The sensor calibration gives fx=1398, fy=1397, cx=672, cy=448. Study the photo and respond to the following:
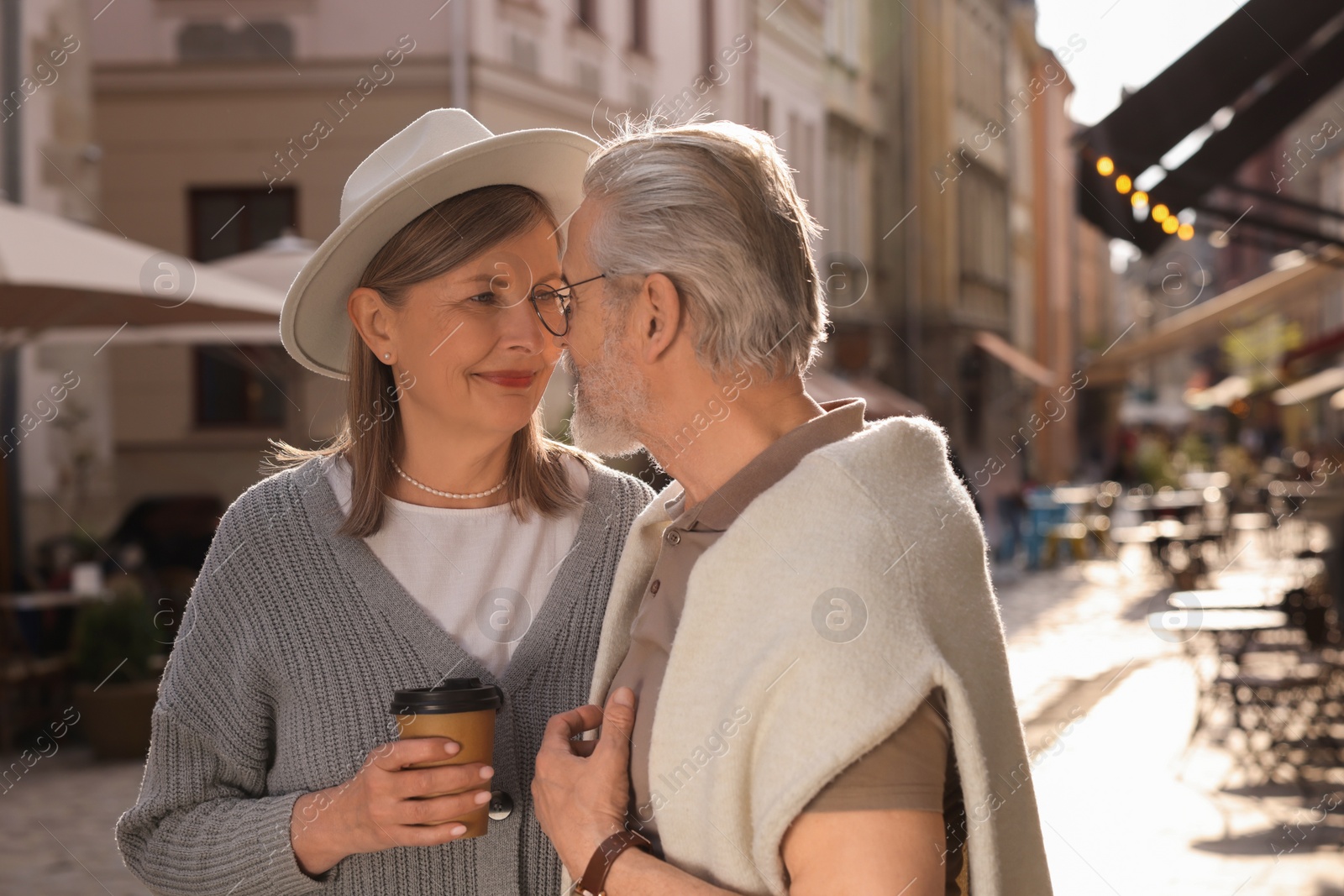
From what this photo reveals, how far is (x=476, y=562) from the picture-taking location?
2.16 meters

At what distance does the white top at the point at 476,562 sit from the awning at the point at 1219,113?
4.36 metres

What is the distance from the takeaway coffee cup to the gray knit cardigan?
0.31 meters

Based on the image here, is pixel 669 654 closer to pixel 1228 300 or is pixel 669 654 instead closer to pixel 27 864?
pixel 27 864

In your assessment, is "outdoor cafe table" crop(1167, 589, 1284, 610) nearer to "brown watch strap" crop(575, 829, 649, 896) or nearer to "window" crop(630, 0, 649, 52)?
"brown watch strap" crop(575, 829, 649, 896)

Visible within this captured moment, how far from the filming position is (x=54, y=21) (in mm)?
11789

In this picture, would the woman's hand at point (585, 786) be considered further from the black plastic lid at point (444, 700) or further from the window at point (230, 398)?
the window at point (230, 398)

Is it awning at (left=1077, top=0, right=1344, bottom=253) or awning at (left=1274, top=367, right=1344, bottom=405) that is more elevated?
awning at (left=1274, top=367, right=1344, bottom=405)

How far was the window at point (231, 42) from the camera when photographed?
13.8m

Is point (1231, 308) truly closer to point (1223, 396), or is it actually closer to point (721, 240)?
point (1223, 396)

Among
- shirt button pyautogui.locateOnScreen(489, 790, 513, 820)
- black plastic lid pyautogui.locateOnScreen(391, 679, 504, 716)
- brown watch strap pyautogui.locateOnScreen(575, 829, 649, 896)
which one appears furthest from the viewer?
shirt button pyautogui.locateOnScreen(489, 790, 513, 820)

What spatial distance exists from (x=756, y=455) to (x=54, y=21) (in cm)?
1200

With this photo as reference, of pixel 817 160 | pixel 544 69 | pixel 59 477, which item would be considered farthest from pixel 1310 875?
pixel 817 160

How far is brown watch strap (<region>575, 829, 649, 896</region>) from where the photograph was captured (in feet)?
5.12

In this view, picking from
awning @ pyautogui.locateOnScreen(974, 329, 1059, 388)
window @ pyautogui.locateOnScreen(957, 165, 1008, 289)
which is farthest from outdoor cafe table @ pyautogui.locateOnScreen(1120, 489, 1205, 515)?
window @ pyautogui.locateOnScreen(957, 165, 1008, 289)
